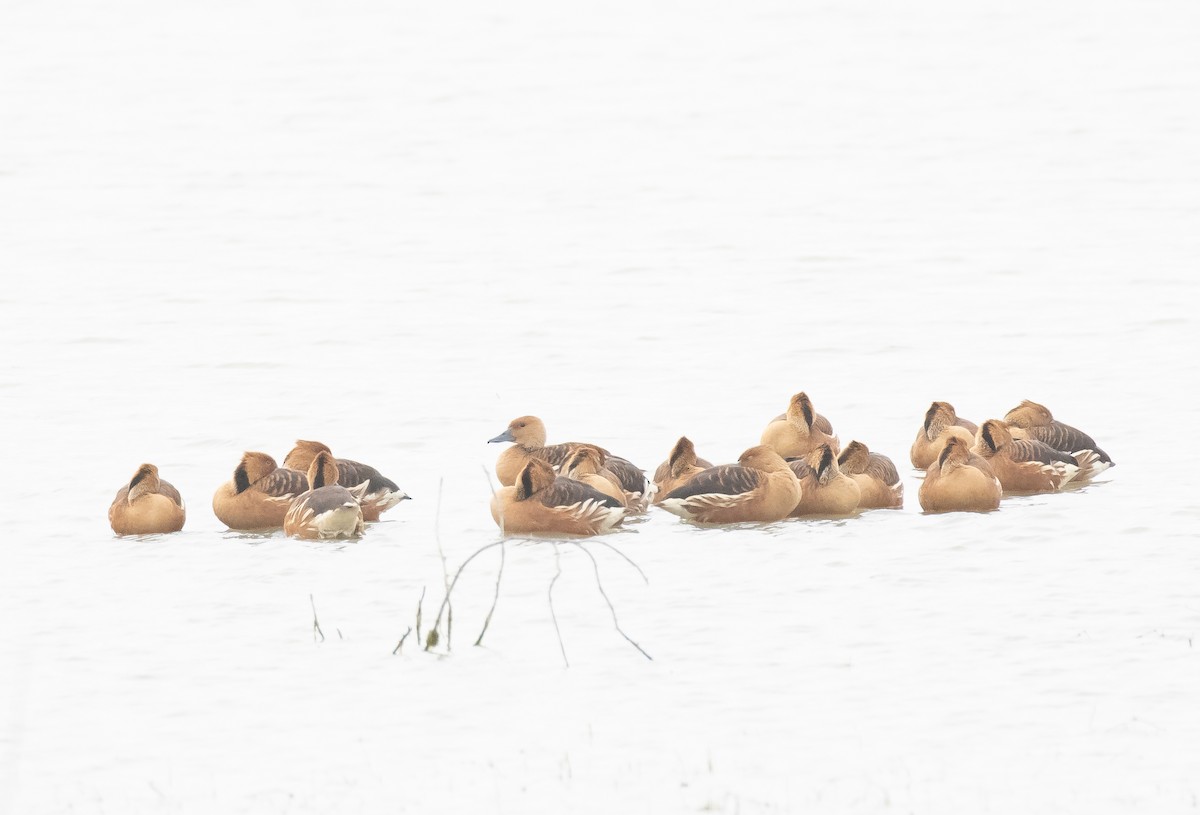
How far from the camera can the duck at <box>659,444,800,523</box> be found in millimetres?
12570

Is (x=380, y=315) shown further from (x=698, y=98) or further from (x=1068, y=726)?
(x=698, y=98)

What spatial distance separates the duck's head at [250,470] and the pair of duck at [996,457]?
4548 mm

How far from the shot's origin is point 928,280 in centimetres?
2361

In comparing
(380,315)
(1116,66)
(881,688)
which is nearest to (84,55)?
(1116,66)

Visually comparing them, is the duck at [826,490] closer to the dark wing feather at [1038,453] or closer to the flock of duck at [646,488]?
the flock of duck at [646,488]

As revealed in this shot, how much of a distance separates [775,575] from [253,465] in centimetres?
385

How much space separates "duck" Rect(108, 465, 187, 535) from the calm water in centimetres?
28

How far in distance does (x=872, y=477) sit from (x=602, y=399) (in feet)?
15.8

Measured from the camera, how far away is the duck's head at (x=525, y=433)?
14125mm

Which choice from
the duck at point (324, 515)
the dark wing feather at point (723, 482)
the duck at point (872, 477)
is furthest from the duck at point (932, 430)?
the duck at point (324, 515)

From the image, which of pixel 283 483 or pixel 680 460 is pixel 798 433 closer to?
pixel 680 460

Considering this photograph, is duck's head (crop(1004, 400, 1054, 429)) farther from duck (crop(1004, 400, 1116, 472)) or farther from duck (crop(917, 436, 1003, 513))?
duck (crop(917, 436, 1003, 513))

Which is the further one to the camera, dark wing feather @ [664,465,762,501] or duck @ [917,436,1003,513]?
duck @ [917,436,1003,513]

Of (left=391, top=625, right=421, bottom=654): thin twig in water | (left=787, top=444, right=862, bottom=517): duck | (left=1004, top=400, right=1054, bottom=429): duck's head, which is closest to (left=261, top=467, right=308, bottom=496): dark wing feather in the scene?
(left=391, top=625, right=421, bottom=654): thin twig in water
